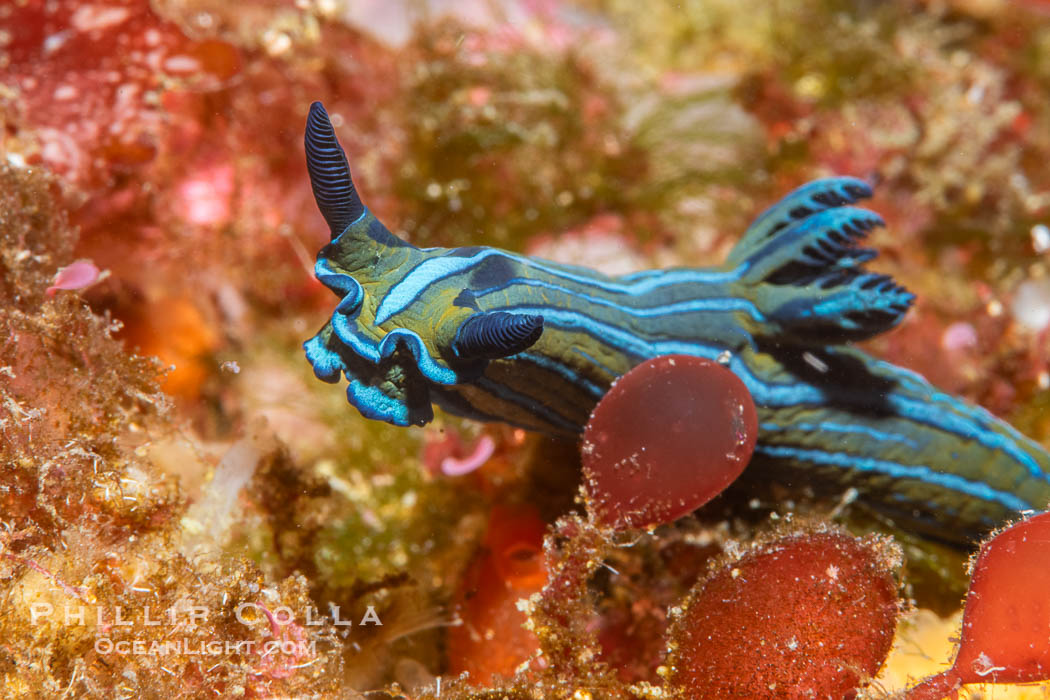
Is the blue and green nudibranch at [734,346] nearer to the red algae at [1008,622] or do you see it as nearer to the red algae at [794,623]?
the red algae at [794,623]

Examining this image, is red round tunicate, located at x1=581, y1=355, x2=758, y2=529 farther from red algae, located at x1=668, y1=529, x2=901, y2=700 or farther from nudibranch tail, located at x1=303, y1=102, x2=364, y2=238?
nudibranch tail, located at x1=303, y1=102, x2=364, y2=238

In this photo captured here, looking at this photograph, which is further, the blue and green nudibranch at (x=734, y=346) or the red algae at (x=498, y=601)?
the red algae at (x=498, y=601)

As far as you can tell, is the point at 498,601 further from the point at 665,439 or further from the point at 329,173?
the point at 329,173

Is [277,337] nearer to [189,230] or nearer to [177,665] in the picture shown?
[189,230]

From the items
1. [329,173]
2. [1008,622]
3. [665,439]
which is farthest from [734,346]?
[329,173]

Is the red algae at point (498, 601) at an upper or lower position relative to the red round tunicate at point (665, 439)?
lower

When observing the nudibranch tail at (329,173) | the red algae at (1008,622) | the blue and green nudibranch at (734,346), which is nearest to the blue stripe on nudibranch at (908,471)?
the blue and green nudibranch at (734,346)
